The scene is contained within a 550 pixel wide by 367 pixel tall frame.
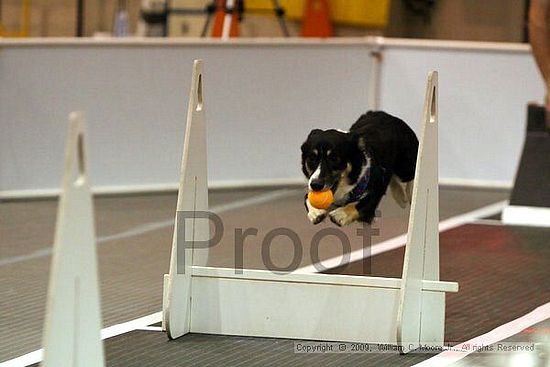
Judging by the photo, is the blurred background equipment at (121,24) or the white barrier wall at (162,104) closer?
the white barrier wall at (162,104)

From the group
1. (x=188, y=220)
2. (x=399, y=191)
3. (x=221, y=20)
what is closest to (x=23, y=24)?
(x=221, y=20)

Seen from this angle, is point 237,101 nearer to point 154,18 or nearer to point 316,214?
point 316,214

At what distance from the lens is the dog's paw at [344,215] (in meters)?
4.70

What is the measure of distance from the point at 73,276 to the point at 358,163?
155 centimetres

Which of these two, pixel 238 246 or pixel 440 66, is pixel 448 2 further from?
pixel 238 246

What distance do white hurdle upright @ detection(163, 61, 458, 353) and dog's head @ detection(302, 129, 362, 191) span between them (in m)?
0.29

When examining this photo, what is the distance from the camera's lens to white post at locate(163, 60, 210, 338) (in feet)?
A: 15.1

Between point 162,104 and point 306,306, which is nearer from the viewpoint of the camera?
point 306,306

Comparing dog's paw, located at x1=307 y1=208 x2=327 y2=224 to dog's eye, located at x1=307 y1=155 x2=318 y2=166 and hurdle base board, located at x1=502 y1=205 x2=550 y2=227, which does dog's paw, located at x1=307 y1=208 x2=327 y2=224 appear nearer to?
dog's eye, located at x1=307 y1=155 x2=318 y2=166

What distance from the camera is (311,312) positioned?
15.4 ft

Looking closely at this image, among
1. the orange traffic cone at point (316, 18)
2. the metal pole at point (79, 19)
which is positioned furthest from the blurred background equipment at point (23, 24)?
the orange traffic cone at point (316, 18)

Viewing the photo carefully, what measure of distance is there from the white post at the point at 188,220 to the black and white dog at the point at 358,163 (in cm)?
42

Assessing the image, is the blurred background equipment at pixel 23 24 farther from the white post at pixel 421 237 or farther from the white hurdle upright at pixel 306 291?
the white post at pixel 421 237

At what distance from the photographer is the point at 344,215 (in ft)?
15.5
